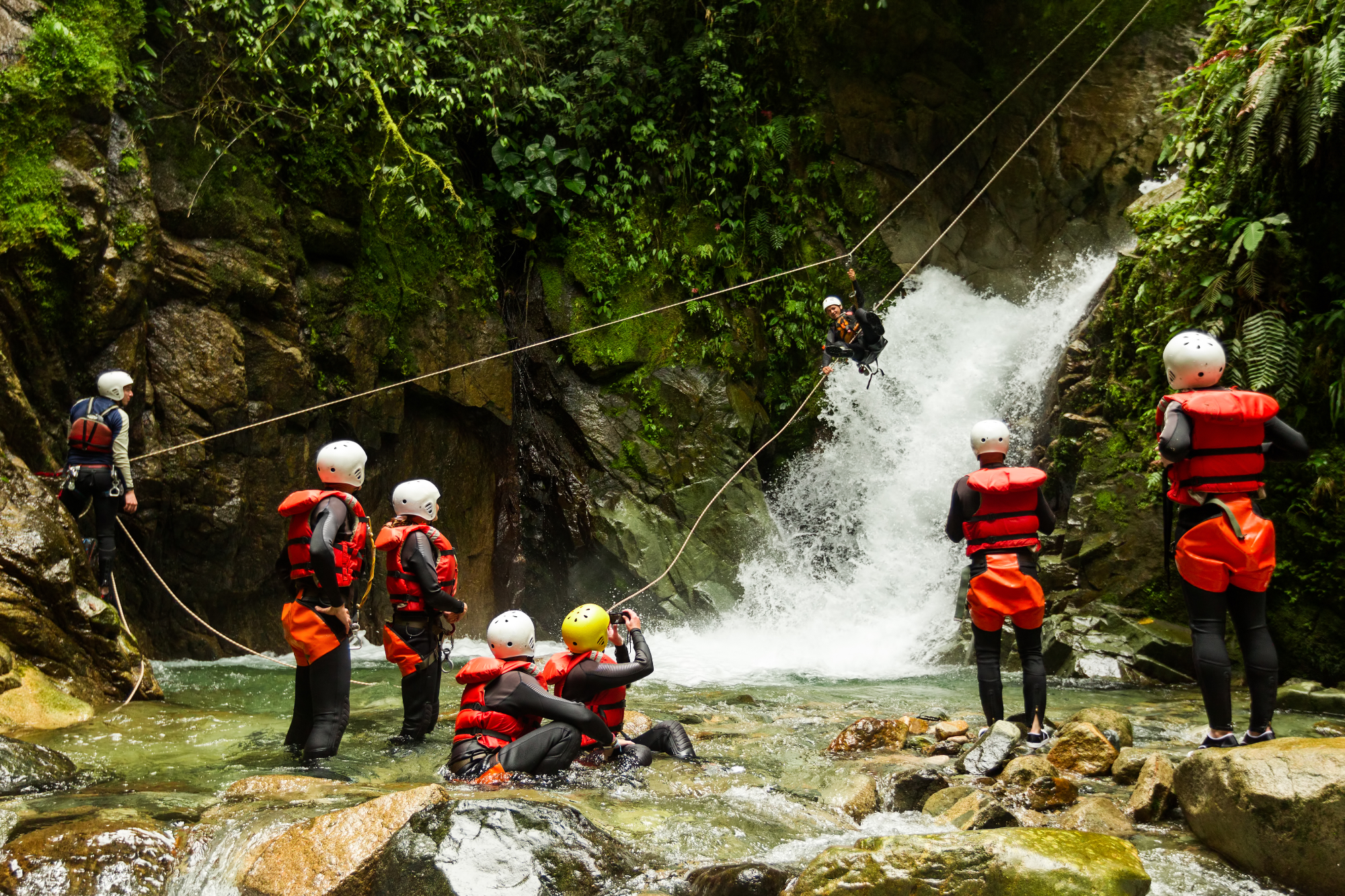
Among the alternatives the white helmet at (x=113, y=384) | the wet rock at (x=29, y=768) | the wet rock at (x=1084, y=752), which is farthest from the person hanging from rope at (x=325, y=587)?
the wet rock at (x=1084, y=752)

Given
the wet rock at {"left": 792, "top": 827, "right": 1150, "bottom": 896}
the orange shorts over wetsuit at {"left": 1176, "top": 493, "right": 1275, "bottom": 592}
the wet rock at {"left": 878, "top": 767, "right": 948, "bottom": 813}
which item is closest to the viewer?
the wet rock at {"left": 792, "top": 827, "right": 1150, "bottom": 896}

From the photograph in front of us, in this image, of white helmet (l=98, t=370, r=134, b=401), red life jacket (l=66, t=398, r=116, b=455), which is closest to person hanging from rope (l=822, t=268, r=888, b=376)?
white helmet (l=98, t=370, r=134, b=401)

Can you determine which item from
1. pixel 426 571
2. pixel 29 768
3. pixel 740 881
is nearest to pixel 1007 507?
pixel 740 881

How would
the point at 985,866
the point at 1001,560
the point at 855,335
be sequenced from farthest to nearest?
the point at 855,335, the point at 1001,560, the point at 985,866

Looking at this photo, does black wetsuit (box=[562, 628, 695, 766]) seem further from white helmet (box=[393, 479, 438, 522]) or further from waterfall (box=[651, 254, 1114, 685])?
waterfall (box=[651, 254, 1114, 685])

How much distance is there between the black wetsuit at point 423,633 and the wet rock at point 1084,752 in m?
3.37

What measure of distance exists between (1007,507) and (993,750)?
54.3 inches

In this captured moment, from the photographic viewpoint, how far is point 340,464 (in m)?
4.80

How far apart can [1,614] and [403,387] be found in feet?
17.5

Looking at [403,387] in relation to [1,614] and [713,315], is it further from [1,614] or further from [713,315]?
[1,614]

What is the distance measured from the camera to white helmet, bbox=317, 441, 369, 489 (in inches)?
189

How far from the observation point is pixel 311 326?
9617 mm

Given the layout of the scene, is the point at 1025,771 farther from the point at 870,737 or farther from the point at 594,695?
the point at 594,695

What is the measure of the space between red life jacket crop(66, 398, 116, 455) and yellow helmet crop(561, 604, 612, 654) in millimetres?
4831
